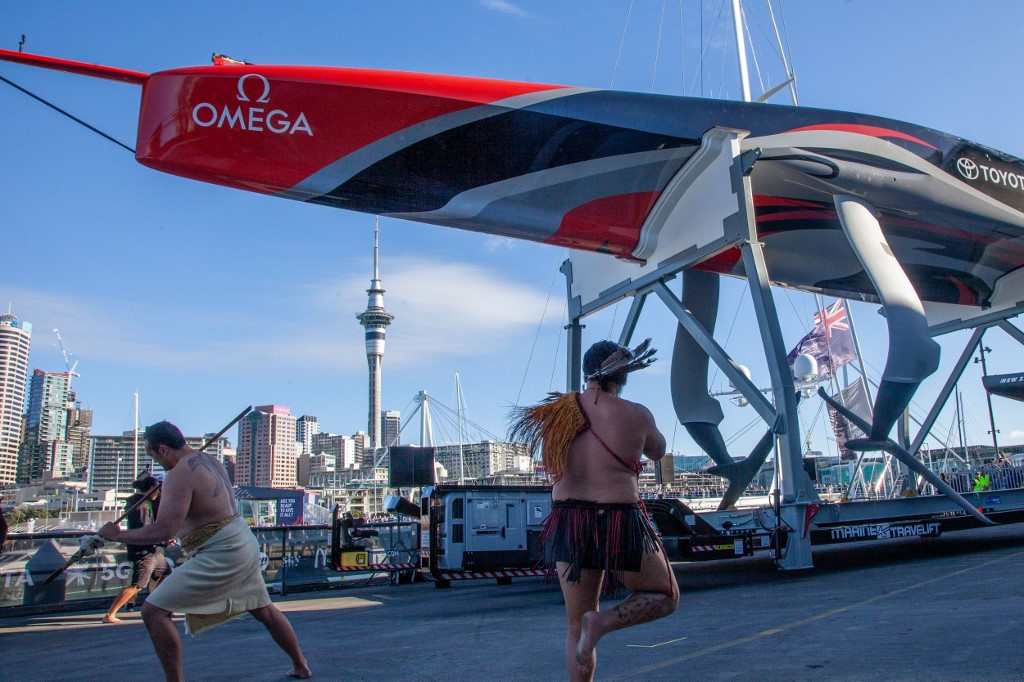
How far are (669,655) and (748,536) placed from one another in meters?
6.26

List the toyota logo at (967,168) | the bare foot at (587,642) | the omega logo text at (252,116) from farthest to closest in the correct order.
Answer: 1. the toyota logo at (967,168)
2. the omega logo text at (252,116)
3. the bare foot at (587,642)

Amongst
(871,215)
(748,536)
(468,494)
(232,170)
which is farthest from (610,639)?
(871,215)

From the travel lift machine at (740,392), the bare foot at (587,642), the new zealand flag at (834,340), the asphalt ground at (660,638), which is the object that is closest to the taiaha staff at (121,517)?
the asphalt ground at (660,638)

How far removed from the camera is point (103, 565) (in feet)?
37.6

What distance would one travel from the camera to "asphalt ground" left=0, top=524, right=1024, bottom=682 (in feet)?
14.0

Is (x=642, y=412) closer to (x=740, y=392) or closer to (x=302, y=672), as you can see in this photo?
(x=302, y=672)

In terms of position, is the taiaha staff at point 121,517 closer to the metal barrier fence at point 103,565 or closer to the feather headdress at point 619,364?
the feather headdress at point 619,364

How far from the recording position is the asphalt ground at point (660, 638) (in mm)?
4262

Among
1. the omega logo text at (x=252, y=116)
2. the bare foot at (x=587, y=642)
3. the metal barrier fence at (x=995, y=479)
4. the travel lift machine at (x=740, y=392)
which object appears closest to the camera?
the bare foot at (x=587, y=642)

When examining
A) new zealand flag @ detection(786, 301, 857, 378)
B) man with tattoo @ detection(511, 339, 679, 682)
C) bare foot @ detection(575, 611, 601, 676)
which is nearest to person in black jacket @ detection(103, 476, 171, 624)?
man with tattoo @ detection(511, 339, 679, 682)

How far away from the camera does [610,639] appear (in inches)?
224

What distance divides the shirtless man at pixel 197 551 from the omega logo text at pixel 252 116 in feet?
18.0

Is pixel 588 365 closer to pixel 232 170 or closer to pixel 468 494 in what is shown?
pixel 232 170

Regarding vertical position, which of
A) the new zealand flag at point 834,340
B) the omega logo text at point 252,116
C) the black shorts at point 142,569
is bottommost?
the black shorts at point 142,569
